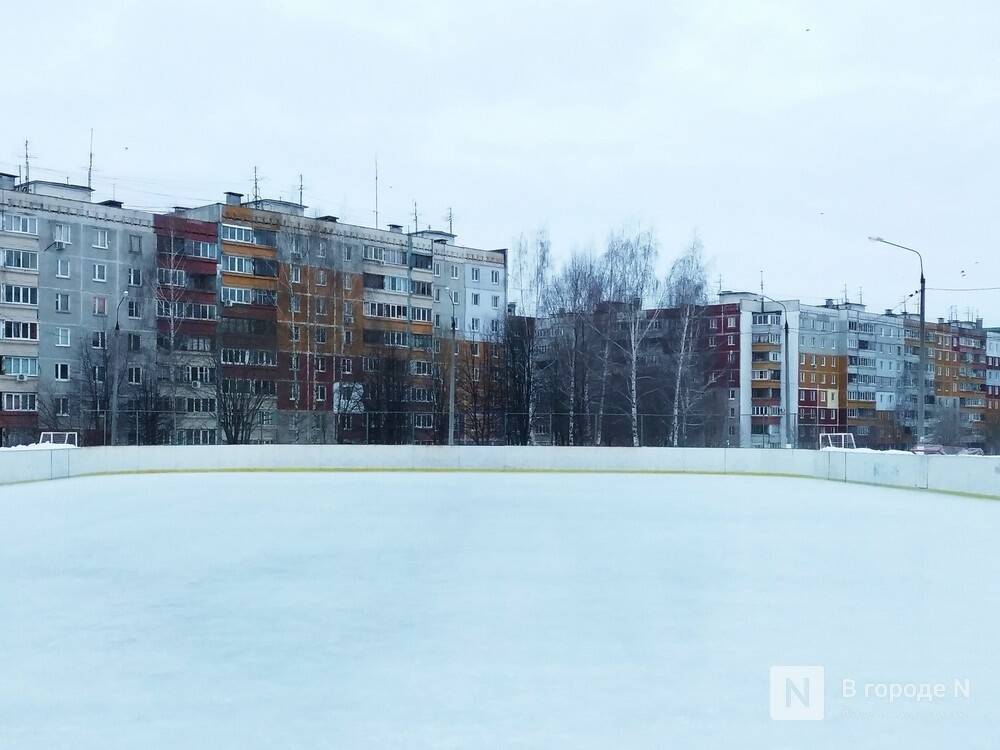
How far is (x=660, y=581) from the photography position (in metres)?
12.3

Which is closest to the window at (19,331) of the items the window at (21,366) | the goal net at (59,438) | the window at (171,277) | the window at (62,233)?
the window at (21,366)

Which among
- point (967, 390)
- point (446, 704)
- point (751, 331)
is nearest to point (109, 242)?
point (751, 331)

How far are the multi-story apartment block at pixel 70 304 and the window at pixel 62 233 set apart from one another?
0.17ft

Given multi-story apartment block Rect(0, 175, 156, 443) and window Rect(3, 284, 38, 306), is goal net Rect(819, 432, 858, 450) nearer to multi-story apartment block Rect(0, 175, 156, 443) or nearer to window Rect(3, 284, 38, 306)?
multi-story apartment block Rect(0, 175, 156, 443)

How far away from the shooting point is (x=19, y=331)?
188 ft

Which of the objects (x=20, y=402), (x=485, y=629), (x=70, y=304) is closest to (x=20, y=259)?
(x=70, y=304)

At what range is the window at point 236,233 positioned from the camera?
2559 inches

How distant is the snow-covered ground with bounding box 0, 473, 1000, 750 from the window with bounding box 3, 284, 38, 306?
4102cm

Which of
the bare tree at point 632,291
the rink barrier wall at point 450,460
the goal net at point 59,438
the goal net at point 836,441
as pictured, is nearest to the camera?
the rink barrier wall at point 450,460

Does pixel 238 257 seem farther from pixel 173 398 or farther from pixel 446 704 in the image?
pixel 446 704

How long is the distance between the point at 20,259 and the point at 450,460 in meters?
32.0

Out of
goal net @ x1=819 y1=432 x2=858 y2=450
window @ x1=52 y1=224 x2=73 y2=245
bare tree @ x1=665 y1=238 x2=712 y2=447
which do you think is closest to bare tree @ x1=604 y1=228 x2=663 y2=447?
bare tree @ x1=665 y1=238 x2=712 y2=447

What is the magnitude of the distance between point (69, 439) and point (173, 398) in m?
16.1

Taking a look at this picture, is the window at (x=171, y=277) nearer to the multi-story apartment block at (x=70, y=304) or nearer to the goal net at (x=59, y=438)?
the multi-story apartment block at (x=70, y=304)
